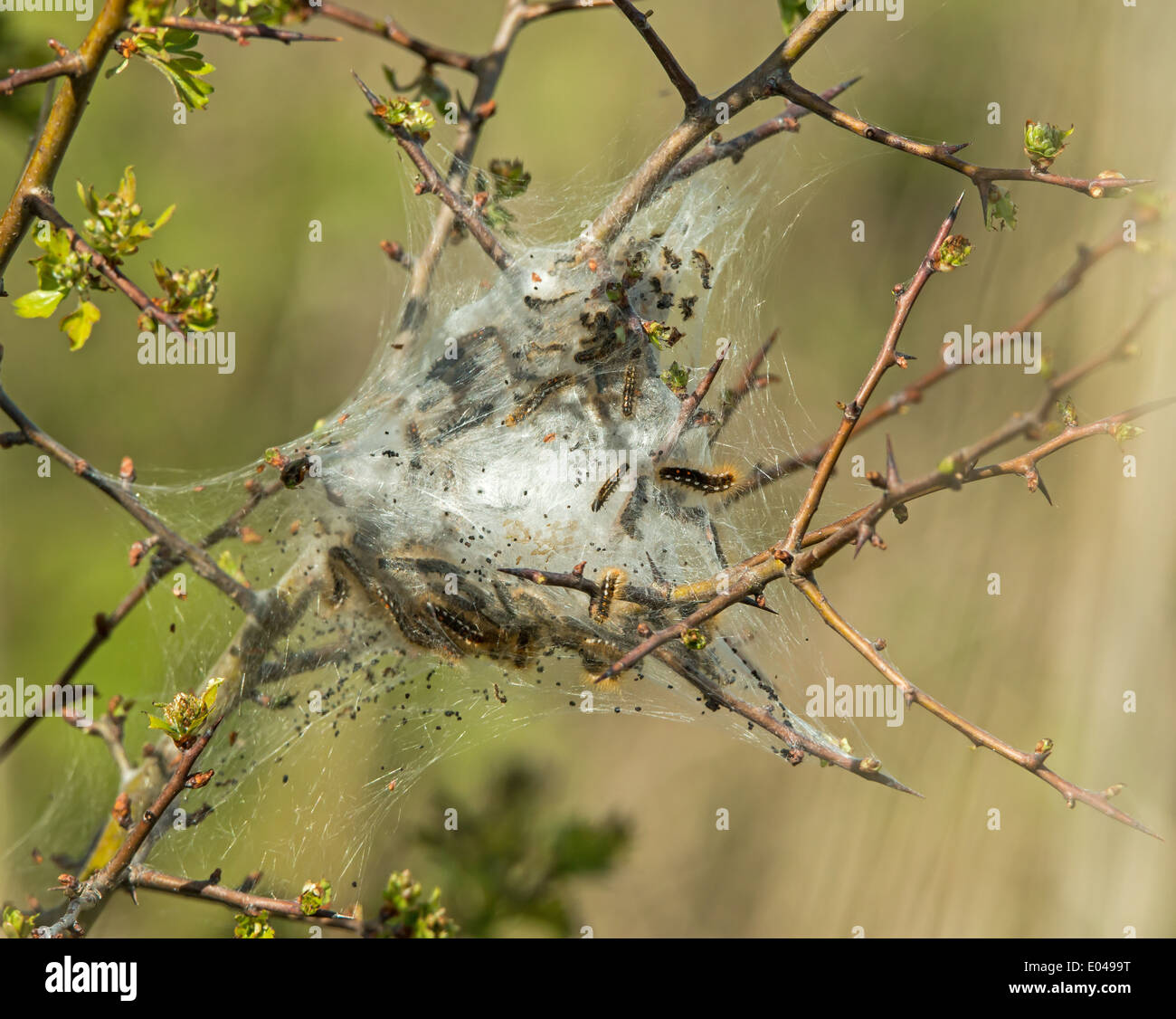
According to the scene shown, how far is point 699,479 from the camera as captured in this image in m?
2.52

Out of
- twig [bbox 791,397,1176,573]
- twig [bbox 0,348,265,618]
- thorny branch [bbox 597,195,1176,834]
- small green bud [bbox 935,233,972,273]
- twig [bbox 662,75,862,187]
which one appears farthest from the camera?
twig [bbox 662,75,862,187]

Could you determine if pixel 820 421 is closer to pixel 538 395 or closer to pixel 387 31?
pixel 538 395

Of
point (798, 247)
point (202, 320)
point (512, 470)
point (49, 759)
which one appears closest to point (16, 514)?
point (49, 759)

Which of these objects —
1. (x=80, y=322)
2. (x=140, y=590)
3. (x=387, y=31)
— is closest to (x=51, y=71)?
(x=80, y=322)

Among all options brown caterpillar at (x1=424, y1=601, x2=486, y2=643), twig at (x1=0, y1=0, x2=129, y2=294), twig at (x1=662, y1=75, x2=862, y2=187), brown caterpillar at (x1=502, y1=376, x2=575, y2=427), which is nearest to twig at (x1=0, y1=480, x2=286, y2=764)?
brown caterpillar at (x1=424, y1=601, x2=486, y2=643)

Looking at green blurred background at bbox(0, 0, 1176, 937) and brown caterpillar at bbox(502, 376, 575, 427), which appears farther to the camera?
green blurred background at bbox(0, 0, 1176, 937)

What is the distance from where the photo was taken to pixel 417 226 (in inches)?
140

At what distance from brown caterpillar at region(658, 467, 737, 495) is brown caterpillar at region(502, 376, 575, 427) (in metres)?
0.42

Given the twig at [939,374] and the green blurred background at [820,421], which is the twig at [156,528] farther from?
the green blurred background at [820,421]

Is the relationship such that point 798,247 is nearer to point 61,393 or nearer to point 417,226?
point 417,226

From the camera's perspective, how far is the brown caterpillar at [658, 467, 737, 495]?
2510 mm

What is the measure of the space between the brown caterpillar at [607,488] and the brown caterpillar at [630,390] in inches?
7.9

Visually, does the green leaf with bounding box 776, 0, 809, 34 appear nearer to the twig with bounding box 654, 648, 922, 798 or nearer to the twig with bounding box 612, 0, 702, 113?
the twig with bounding box 612, 0, 702, 113
